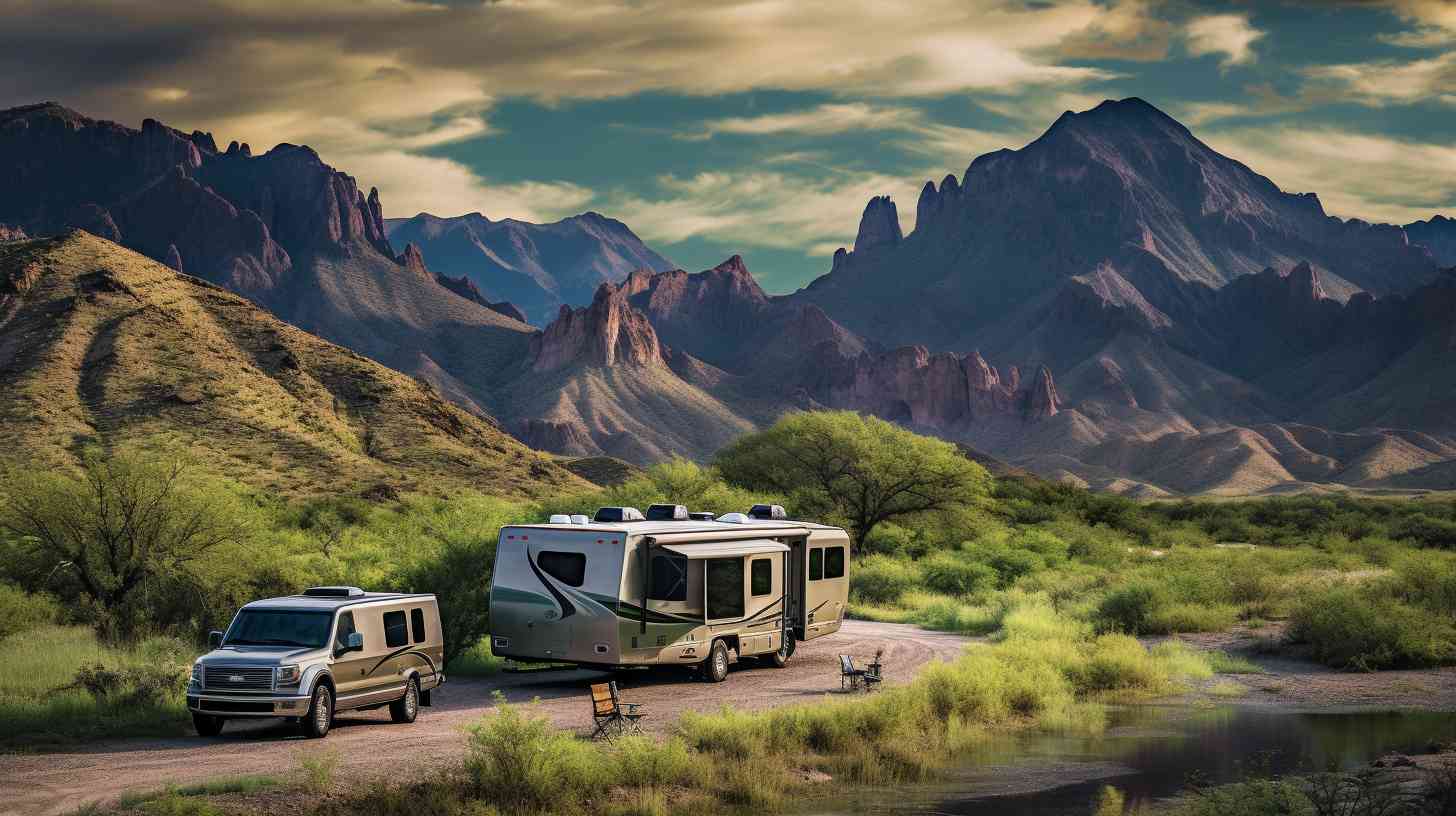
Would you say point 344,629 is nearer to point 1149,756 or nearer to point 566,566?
point 566,566

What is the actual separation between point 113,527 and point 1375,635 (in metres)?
29.7

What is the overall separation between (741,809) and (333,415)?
65882mm

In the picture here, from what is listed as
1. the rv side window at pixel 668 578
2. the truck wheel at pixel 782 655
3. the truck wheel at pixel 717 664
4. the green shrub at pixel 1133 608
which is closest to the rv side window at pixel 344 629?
the rv side window at pixel 668 578

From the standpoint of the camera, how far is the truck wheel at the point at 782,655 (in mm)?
30359

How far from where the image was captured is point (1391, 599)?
123 feet

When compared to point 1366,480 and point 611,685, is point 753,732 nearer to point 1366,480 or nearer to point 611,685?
point 611,685

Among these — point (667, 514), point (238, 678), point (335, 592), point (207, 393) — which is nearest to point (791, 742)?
point (335, 592)

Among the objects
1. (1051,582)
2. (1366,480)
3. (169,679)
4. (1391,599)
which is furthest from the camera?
(1366,480)

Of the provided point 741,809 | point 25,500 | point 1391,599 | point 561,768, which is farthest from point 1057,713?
point 25,500

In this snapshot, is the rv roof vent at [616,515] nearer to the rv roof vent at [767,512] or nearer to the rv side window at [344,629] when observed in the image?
the rv roof vent at [767,512]

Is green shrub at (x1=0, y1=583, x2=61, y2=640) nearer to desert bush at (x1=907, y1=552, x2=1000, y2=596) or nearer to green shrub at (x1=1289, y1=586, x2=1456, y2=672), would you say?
green shrub at (x1=1289, y1=586, x2=1456, y2=672)

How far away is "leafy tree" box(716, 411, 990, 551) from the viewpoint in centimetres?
6531

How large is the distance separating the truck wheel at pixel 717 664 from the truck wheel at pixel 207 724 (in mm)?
9867

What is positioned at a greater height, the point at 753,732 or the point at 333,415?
the point at 333,415
